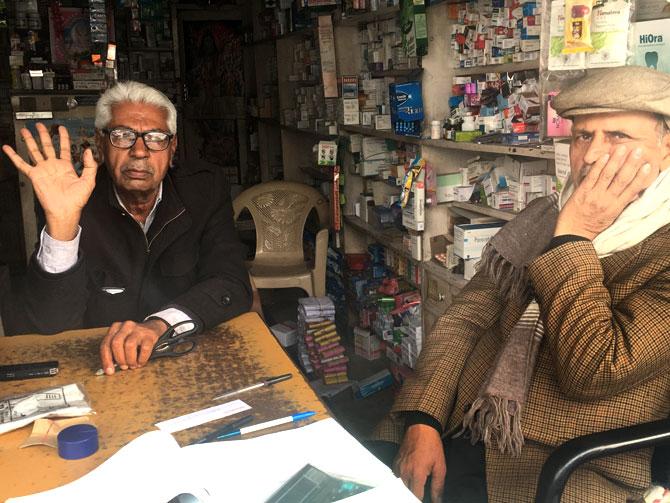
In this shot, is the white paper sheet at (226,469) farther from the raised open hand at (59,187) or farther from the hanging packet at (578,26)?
the hanging packet at (578,26)

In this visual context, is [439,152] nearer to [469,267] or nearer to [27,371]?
[469,267]

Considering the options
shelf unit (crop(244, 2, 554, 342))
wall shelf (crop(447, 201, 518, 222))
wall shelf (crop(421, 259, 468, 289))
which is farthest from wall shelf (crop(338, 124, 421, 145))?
wall shelf (crop(421, 259, 468, 289))

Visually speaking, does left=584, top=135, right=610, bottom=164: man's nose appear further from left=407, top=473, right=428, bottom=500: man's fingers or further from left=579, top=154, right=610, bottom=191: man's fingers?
left=407, top=473, right=428, bottom=500: man's fingers

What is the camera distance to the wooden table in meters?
1.29

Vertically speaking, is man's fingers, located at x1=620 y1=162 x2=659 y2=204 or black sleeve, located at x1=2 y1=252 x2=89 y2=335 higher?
man's fingers, located at x1=620 y1=162 x2=659 y2=204

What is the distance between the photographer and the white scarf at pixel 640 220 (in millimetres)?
1577

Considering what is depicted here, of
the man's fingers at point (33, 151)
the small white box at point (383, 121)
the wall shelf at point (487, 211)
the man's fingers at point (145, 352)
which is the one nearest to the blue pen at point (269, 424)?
the man's fingers at point (145, 352)

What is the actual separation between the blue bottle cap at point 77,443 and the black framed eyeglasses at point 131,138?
4.25 ft

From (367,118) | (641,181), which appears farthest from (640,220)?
(367,118)

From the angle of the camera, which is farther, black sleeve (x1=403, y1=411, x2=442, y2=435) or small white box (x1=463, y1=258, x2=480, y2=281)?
small white box (x1=463, y1=258, x2=480, y2=281)

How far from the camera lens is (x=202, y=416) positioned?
145cm

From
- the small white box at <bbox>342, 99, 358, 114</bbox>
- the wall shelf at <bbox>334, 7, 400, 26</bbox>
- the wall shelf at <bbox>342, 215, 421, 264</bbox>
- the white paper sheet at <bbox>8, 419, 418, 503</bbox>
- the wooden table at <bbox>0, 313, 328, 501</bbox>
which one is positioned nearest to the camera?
the white paper sheet at <bbox>8, 419, 418, 503</bbox>

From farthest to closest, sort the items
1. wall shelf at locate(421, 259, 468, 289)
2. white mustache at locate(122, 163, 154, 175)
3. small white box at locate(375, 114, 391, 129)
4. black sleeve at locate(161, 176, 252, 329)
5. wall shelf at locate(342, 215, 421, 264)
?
small white box at locate(375, 114, 391, 129)
wall shelf at locate(342, 215, 421, 264)
wall shelf at locate(421, 259, 468, 289)
white mustache at locate(122, 163, 154, 175)
black sleeve at locate(161, 176, 252, 329)

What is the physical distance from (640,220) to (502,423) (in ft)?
1.80
